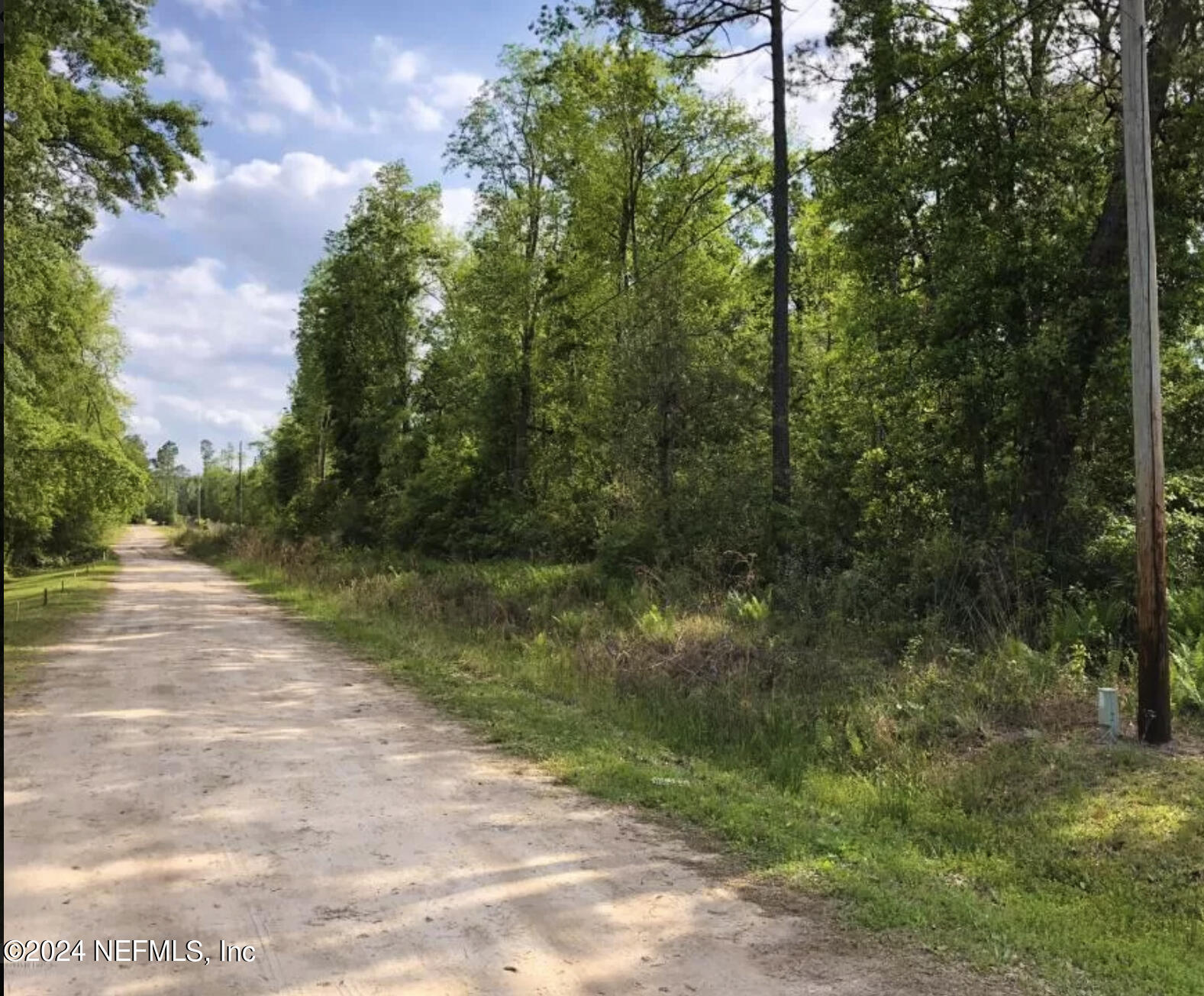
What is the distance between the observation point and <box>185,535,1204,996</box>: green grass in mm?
4473

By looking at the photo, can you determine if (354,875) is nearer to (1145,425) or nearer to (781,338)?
(1145,425)

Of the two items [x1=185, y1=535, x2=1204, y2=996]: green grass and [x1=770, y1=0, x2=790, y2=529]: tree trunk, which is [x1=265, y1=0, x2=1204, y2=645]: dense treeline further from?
[x1=185, y1=535, x2=1204, y2=996]: green grass

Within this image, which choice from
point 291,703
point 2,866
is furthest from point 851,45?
point 2,866

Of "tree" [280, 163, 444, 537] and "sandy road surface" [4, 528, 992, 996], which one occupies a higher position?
"tree" [280, 163, 444, 537]

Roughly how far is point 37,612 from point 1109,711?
66.5ft

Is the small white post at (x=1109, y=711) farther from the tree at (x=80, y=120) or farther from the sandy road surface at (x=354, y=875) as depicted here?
the tree at (x=80, y=120)

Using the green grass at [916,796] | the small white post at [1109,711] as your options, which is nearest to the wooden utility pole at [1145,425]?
the small white post at [1109,711]

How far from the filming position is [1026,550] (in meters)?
11.8

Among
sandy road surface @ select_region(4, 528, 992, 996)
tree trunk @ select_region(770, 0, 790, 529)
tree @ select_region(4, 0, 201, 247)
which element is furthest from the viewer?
tree trunk @ select_region(770, 0, 790, 529)

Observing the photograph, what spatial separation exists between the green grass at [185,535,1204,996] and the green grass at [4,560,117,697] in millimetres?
5080

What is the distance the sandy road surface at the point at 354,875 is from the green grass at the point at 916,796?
564 millimetres

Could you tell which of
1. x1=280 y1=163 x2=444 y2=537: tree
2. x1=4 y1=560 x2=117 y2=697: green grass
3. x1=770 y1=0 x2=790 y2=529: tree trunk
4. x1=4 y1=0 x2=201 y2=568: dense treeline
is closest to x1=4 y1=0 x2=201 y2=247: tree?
x1=4 y1=0 x2=201 y2=568: dense treeline

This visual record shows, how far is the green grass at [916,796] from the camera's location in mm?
4473

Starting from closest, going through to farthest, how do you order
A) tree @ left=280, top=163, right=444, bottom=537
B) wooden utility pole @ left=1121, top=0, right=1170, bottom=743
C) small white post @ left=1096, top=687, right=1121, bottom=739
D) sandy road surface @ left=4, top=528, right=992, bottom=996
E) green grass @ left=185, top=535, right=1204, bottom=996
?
1. sandy road surface @ left=4, top=528, right=992, bottom=996
2. green grass @ left=185, top=535, right=1204, bottom=996
3. wooden utility pole @ left=1121, top=0, right=1170, bottom=743
4. small white post @ left=1096, top=687, right=1121, bottom=739
5. tree @ left=280, top=163, right=444, bottom=537
